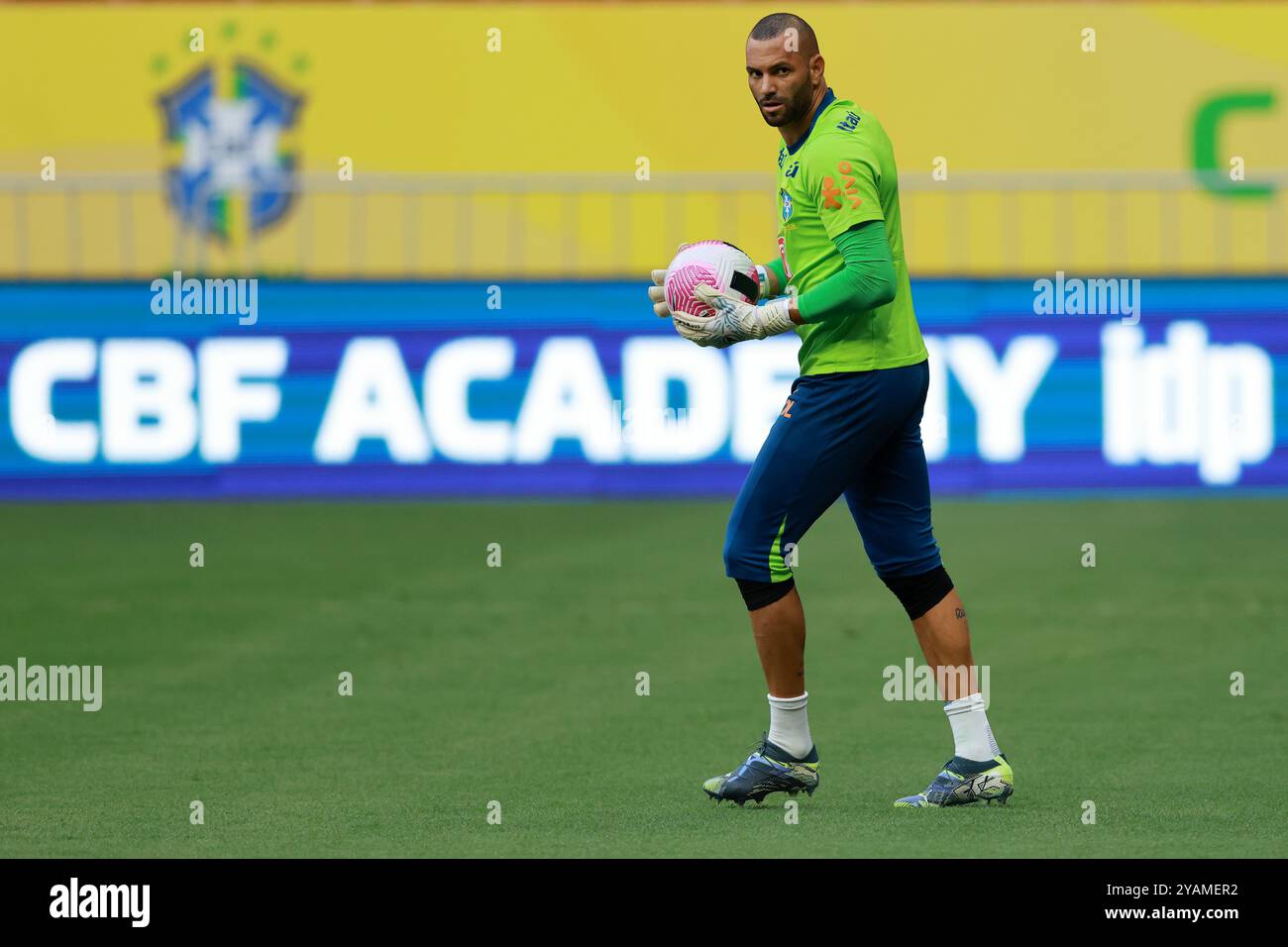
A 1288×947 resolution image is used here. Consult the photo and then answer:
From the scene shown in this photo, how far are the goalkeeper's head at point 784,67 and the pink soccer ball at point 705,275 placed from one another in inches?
18.4

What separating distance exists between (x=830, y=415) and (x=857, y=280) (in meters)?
0.47

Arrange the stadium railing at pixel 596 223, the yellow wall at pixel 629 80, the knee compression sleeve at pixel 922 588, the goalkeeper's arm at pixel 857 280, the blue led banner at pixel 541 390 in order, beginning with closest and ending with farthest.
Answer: the goalkeeper's arm at pixel 857 280 → the knee compression sleeve at pixel 922 588 → the blue led banner at pixel 541 390 → the stadium railing at pixel 596 223 → the yellow wall at pixel 629 80

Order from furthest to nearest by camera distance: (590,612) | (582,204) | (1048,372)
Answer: (582,204) → (1048,372) → (590,612)

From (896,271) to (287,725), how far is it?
10.3 ft

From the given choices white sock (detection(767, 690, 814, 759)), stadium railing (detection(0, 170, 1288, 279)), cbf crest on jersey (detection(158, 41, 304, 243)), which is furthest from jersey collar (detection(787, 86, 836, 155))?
cbf crest on jersey (detection(158, 41, 304, 243))

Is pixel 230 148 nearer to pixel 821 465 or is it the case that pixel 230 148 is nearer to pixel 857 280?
pixel 821 465

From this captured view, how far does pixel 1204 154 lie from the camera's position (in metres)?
18.1

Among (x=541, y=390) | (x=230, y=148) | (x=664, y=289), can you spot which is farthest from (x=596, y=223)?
(x=664, y=289)

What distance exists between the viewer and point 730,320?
6.87m

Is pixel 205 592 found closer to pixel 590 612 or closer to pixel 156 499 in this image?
pixel 590 612

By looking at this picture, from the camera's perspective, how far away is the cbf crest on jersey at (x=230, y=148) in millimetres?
17469

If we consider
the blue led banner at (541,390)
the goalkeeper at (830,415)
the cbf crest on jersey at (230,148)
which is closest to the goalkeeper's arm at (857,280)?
the goalkeeper at (830,415)

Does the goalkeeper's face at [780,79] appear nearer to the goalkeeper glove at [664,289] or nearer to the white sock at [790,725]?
the goalkeeper glove at [664,289]

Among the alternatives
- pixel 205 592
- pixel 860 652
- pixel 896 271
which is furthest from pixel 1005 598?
pixel 896 271
